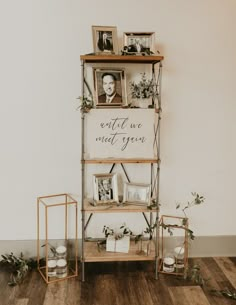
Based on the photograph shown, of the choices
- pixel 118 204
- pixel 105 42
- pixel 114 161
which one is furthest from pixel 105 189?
pixel 105 42

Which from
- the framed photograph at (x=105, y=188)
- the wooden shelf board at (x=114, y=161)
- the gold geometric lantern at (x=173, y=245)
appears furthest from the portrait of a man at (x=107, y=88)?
the gold geometric lantern at (x=173, y=245)

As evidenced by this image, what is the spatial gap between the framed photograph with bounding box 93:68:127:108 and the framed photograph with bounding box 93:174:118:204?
0.52 metres

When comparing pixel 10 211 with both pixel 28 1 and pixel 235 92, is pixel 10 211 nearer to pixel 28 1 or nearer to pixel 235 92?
pixel 28 1

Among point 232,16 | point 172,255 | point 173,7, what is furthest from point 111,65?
point 172,255

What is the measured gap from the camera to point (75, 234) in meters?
2.90

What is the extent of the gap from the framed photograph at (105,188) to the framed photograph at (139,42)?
89 cm

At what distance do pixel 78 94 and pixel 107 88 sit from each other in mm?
276

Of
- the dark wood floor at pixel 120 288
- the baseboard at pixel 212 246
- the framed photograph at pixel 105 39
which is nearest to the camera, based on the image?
the dark wood floor at pixel 120 288

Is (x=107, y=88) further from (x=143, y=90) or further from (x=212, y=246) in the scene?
(x=212, y=246)

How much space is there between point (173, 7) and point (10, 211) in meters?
1.94

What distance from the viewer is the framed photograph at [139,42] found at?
8.43 feet

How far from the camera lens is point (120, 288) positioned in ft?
8.39

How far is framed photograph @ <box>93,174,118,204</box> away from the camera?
2.66 m

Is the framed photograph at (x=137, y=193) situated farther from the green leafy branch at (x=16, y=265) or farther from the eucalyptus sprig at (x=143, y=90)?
the green leafy branch at (x=16, y=265)
